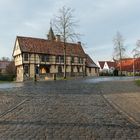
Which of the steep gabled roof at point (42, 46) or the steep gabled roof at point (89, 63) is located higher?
the steep gabled roof at point (42, 46)

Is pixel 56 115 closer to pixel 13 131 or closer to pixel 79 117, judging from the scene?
A: pixel 79 117

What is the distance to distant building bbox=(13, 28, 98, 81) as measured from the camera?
6131 cm

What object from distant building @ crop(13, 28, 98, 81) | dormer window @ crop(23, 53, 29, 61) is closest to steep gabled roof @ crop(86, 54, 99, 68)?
distant building @ crop(13, 28, 98, 81)

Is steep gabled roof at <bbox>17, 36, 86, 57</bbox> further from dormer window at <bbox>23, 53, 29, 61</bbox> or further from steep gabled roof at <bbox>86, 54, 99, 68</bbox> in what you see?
steep gabled roof at <bbox>86, 54, 99, 68</bbox>

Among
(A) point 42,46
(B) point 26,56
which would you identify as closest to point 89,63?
(A) point 42,46

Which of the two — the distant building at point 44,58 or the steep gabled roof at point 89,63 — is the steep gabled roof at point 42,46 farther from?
the steep gabled roof at point 89,63

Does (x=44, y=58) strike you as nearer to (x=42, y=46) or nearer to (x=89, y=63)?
(x=42, y=46)

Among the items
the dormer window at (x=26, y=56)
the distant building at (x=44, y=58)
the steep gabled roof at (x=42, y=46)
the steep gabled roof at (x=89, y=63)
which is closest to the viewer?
the dormer window at (x=26, y=56)

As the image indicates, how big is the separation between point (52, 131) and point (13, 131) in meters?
0.92

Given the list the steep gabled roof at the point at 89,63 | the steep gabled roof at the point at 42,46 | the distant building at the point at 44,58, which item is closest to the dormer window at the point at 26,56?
the distant building at the point at 44,58

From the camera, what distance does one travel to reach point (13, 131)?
6.71 meters

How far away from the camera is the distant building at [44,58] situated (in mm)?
61312

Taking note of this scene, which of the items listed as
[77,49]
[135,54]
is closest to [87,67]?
[77,49]

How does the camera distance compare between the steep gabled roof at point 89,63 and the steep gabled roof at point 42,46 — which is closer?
Answer: the steep gabled roof at point 42,46
